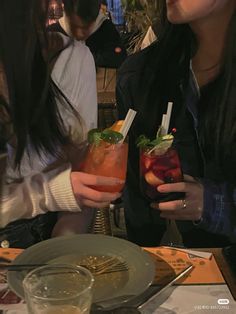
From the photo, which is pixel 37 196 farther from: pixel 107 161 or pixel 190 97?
pixel 190 97

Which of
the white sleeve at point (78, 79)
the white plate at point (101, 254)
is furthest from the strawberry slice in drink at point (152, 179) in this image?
the white sleeve at point (78, 79)

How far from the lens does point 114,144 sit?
117cm

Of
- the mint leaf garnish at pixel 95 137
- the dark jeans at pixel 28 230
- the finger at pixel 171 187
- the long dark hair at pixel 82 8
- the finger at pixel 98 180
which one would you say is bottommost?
the dark jeans at pixel 28 230

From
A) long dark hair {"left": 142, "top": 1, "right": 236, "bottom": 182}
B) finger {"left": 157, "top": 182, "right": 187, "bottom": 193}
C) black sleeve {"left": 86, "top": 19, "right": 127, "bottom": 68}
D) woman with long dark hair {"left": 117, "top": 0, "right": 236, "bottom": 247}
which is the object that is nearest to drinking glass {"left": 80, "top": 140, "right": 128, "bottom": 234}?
Result: finger {"left": 157, "top": 182, "right": 187, "bottom": 193}

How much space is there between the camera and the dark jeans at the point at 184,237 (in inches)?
67.0

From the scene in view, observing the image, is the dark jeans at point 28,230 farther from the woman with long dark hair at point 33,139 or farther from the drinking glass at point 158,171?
the drinking glass at point 158,171

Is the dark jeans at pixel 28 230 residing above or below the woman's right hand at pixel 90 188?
below

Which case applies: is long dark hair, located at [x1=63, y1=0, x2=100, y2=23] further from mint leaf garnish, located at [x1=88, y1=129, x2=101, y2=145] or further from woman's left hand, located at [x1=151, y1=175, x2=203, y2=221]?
woman's left hand, located at [x1=151, y1=175, x2=203, y2=221]

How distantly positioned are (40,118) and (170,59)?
631mm

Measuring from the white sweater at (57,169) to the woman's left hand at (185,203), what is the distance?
238mm

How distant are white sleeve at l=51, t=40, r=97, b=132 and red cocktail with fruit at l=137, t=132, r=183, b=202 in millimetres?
328

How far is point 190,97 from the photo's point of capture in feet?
5.70

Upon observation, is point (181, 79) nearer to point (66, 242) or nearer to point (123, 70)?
point (123, 70)

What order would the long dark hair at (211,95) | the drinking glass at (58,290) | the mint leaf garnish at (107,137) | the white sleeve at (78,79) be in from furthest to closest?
1. the long dark hair at (211,95)
2. the white sleeve at (78,79)
3. the mint leaf garnish at (107,137)
4. the drinking glass at (58,290)
